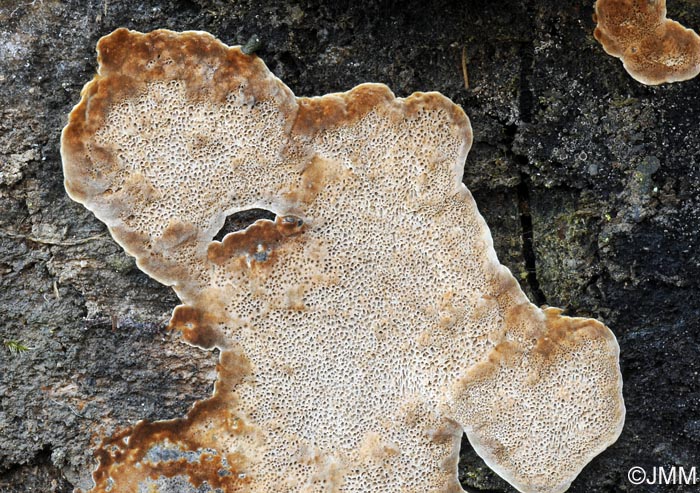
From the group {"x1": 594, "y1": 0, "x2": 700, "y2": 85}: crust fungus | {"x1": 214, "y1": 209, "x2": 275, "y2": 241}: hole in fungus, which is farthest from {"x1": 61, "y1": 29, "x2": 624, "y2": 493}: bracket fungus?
{"x1": 594, "y1": 0, "x2": 700, "y2": 85}: crust fungus

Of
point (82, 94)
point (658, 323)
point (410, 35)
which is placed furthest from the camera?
point (658, 323)

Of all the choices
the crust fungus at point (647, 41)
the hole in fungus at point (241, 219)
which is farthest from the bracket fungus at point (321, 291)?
the crust fungus at point (647, 41)

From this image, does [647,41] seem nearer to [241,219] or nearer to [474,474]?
[241,219]

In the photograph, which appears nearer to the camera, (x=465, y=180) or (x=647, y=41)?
(x=647, y=41)

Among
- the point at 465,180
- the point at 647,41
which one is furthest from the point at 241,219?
the point at 647,41

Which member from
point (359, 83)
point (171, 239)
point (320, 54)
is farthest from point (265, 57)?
point (171, 239)

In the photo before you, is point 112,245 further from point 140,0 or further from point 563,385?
point 563,385
